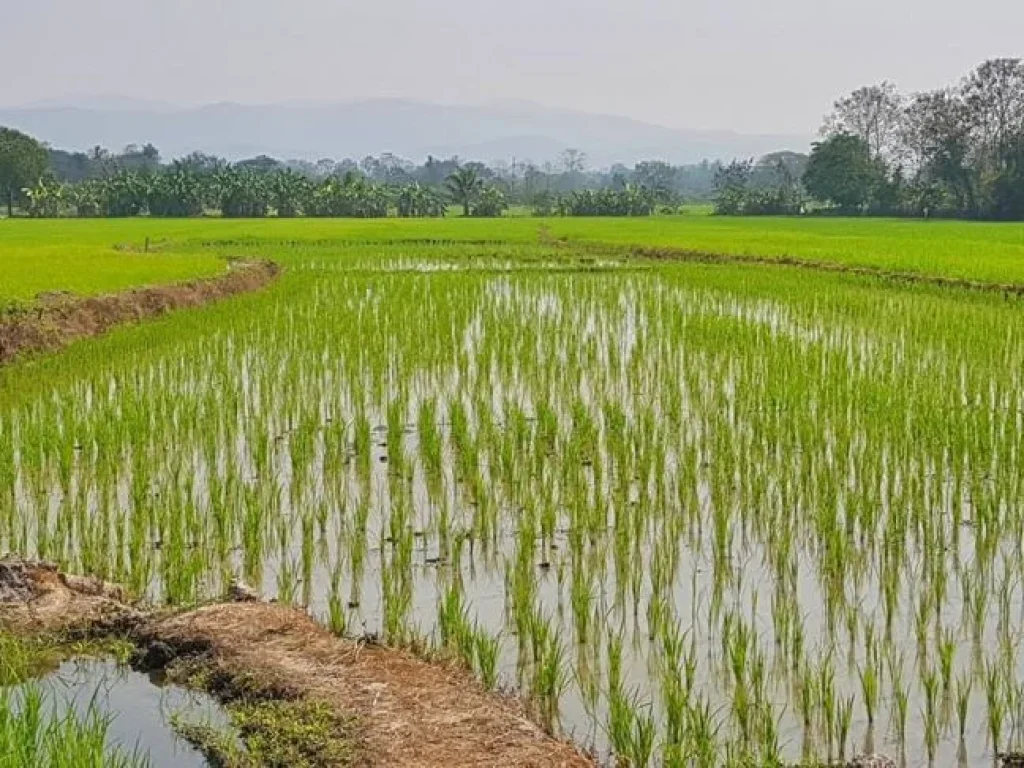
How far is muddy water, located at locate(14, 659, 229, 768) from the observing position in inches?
138

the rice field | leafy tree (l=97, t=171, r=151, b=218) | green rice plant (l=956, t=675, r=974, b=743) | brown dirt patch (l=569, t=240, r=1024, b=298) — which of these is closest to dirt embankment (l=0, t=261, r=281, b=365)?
the rice field

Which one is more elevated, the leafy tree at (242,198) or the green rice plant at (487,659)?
the leafy tree at (242,198)

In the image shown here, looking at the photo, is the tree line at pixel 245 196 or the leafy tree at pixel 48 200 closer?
the leafy tree at pixel 48 200

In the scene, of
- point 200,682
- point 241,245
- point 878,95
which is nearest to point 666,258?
point 241,245

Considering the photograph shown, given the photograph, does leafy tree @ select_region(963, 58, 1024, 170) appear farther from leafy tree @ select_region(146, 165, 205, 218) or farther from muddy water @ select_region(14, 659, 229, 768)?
muddy water @ select_region(14, 659, 229, 768)

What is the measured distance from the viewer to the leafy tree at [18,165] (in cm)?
5450

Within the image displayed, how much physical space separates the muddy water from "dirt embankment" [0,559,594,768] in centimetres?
10

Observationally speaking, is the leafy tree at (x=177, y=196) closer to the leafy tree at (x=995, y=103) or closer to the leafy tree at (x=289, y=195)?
the leafy tree at (x=289, y=195)

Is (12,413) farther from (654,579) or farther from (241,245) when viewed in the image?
(241,245)

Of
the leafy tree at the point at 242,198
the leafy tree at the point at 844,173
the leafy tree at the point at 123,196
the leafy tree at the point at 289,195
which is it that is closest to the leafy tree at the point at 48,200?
the leafy tree at the point at 123,196

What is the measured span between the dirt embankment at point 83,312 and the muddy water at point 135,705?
723 cm

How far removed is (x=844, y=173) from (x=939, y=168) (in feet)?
18.6

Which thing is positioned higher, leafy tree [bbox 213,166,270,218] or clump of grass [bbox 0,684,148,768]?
leafy tree [bbox 213,166,270,218]

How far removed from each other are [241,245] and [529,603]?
27591 millimetres
